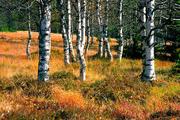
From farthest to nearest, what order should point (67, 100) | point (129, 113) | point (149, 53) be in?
point (149, 53), point (67, 100), point (129, 113)

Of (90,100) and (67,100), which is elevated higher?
(67,100)

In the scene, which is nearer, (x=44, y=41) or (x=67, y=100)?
(x=67, y=100)

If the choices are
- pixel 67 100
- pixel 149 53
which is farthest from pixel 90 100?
pixel 149 53

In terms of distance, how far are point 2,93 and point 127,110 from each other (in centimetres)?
382

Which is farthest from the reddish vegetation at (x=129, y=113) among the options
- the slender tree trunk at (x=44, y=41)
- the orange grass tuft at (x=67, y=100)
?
the slender tree trunk at (x=44, y=41)

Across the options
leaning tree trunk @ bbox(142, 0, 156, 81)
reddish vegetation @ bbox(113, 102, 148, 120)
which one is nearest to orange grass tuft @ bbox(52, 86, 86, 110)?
reddish vegetation @ bbox(113, 102, 148, 120)

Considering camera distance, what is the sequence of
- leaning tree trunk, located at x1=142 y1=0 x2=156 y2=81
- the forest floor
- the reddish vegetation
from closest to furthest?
the forest floor
the reddish vegetation
leaning tree trunk, located at x1=142 y1=0 x2=156 y2=81

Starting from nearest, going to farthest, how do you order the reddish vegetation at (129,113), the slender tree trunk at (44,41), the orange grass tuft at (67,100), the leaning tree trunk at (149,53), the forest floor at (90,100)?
1. the forest floor at (90,100)
2. the reddish vegetation at (129,113)
3. the orange grass tuft at (67,100)
4. the slender tree trunk at (44,41)
5. the leaning tree trunk at (149,53)

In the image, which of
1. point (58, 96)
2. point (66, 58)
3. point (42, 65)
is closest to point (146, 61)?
point (42, 65)

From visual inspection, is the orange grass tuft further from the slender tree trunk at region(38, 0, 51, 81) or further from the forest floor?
the slender tree trunk at region(38, 0, 51, 81)

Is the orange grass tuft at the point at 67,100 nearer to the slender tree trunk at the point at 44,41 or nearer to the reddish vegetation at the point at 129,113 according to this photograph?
the reddish vegetation at the point at 129,113

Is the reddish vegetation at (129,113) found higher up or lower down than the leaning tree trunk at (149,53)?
lower down

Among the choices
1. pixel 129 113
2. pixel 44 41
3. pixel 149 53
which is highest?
pixel 44 41

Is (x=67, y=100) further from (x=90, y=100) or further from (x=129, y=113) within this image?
(x=129, y=113)
